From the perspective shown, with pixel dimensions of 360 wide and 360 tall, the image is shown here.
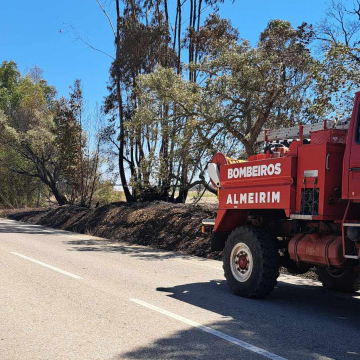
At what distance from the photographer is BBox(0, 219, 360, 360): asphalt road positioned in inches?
190

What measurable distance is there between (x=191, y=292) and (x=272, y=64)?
973 centimetres

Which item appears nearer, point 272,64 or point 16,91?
point 272,64

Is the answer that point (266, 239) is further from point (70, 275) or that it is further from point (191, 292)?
point (70, 275)

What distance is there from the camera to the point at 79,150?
86.6ft

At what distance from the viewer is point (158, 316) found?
6.13 m

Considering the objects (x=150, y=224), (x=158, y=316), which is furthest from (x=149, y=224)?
(x=158, y=316)

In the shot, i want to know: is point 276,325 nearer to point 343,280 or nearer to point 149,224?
point 343,280

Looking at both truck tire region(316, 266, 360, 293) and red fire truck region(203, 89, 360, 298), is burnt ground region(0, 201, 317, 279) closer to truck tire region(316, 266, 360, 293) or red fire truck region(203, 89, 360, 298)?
truck tire region(316, 266, 360, 293)

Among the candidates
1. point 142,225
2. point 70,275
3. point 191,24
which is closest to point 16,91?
point 191,24

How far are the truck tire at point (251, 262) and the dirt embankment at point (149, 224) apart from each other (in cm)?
484

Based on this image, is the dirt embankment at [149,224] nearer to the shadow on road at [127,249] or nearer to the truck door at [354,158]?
the shadow on road at [127,249]

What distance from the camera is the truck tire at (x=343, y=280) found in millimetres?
8086

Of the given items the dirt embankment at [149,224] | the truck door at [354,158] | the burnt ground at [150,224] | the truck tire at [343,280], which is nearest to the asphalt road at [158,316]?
the truck tire at [343,280]

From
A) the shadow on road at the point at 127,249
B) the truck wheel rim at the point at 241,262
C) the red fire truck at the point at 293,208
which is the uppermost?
the red fire truck at the point at 293,208
